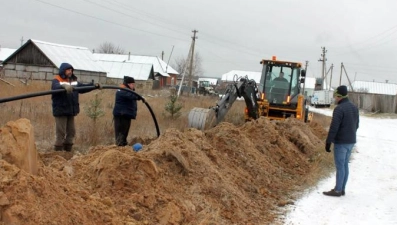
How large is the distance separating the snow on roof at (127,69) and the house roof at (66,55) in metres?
11.8

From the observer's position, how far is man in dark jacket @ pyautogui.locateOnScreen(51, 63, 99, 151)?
7762mm

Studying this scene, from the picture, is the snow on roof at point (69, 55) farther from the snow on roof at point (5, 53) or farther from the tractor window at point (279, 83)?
the snow on roof at point (5, 53)

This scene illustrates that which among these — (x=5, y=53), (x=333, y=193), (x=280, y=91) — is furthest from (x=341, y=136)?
(x=5, y=53)

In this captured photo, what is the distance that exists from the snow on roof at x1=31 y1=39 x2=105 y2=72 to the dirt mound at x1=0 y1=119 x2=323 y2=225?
33142 mm

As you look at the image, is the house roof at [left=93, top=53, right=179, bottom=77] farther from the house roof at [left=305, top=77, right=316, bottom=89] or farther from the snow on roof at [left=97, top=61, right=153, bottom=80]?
the house roof at [left=305, top=77, right=316, bottom=89]

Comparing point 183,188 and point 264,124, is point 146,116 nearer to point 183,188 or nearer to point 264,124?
point 264,124

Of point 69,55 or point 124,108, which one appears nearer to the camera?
point 124,108

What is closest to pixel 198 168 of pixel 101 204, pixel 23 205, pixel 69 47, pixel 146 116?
pixel 101 204

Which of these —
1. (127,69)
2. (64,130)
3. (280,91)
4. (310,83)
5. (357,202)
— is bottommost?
(357,202)

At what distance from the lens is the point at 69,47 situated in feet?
141

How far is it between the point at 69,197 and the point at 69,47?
1607 inches

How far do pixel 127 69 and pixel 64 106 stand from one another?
163ft

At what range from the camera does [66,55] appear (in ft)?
136

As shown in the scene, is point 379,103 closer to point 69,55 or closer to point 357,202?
point 69,55
